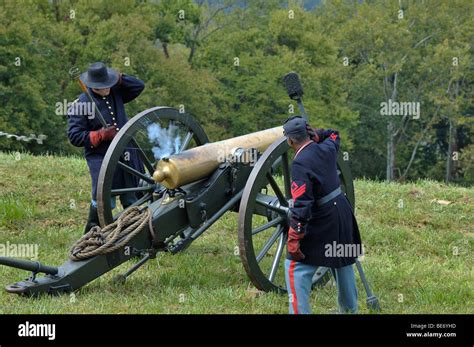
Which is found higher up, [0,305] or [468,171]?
[468,171]

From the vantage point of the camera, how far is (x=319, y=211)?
5.87 m

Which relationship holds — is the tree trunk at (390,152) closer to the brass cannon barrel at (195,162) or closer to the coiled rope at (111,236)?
the brass cannon barrel at (195,162)

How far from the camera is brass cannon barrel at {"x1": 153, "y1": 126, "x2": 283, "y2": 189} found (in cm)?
674

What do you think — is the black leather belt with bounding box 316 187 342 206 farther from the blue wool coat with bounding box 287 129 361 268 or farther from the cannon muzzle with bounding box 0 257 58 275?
the cannon muzzle with bounding box 0 257 58 275

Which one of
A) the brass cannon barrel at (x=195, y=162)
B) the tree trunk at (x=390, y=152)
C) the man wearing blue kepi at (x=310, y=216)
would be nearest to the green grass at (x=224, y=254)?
the man wearing blue kepi at (x=310, y=216)

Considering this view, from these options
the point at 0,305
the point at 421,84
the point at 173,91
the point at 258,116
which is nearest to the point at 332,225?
the point at 0,305

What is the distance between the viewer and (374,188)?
11383 millimetres

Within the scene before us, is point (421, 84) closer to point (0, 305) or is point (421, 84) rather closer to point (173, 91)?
point (173, 91)

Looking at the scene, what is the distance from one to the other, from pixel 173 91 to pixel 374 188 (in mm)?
32571

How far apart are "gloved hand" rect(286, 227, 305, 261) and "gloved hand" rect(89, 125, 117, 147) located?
8.13 ft

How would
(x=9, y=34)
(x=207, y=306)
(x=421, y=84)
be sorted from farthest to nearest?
(x=421, y=84) → (x=9, y=34) → (x=207, y=306)

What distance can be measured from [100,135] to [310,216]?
2594 millimetres
